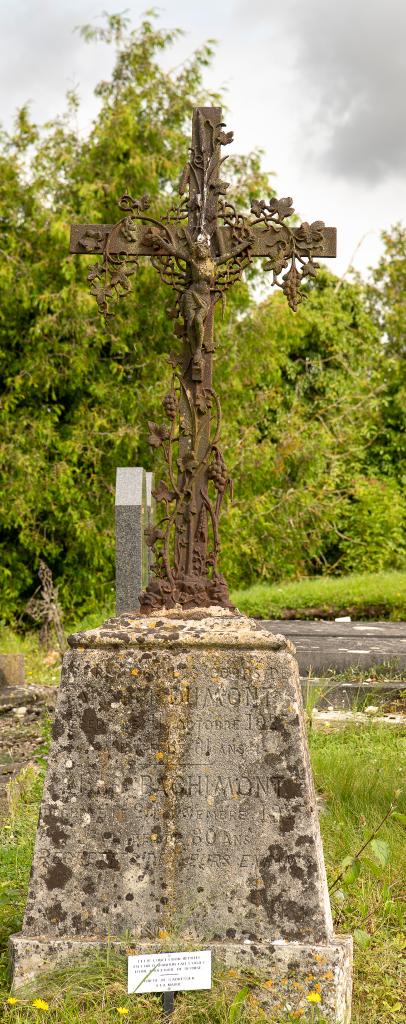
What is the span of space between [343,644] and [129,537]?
1984 mm

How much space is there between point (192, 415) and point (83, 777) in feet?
3.96

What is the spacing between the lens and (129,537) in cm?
743

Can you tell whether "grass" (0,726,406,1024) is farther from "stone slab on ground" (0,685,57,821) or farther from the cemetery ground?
"stone slab on ground" (0,685,57,821)

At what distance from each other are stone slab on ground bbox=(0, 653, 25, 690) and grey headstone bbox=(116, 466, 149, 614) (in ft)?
4.96

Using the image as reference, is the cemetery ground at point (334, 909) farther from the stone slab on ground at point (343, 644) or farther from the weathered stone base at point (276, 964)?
the stone slab on ground at point (343, 644)

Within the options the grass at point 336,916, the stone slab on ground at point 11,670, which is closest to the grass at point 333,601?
the stone slab on ground at point 11,670

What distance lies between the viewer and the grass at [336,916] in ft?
9.55

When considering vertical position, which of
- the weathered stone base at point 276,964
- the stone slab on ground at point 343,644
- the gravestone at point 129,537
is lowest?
the weathered stone base at point 276,964

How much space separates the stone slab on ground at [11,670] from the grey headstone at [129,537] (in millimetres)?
1511

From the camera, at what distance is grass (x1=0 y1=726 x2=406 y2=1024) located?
2.91m

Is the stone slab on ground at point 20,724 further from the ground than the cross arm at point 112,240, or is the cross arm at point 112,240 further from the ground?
the cross arm at point 112,240

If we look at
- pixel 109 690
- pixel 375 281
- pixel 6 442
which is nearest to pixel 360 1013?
pixel 109 690

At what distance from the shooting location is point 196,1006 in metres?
2.93

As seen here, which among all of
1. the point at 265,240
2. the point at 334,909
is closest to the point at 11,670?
the point at 334,909
